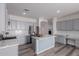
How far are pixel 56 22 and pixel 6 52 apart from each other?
5.46 metres

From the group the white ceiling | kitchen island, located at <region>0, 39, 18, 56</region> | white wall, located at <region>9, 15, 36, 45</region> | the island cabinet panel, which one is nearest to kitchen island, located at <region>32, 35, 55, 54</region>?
kitchen island, located at <region>0, 39, 18, 56</region>

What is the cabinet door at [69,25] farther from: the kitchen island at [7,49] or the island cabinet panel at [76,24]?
the kitchen island at [7,49]

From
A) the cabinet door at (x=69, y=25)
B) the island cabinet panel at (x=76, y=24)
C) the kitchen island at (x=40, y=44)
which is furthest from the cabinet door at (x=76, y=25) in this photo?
the kitchen island at (x=40, y=44)

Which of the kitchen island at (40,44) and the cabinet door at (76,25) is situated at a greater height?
the cabinet door at (76,25)

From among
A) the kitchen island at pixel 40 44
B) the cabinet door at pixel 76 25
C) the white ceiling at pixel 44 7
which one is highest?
the white ceiling at pixel 44 7

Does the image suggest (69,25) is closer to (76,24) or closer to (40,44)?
(76,24)

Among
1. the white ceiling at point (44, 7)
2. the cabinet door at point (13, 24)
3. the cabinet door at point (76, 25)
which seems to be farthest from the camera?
the cabinet door at point (13, 24)

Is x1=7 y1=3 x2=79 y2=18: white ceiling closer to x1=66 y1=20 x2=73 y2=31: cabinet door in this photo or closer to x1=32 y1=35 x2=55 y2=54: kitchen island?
x1=66 y1=20 x2=73 y2=31: cabinet door

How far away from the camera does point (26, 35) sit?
20.1ft

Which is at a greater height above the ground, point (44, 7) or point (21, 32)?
point (44, 7)

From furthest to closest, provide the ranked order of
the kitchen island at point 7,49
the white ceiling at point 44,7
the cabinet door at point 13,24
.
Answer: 1. the cabinet door at point 13,24
2. the white ceiling at point 44,7
3. the kitchen island at point 7,49

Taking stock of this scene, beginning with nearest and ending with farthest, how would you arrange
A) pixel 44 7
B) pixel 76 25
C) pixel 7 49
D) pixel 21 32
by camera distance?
pixel 7 49 → pixel 44 7 → pixel 76 25 → pixel 21 32

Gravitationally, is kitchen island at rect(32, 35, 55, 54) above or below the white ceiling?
below

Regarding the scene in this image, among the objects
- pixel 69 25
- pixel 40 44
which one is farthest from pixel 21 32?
pixel 69 25
